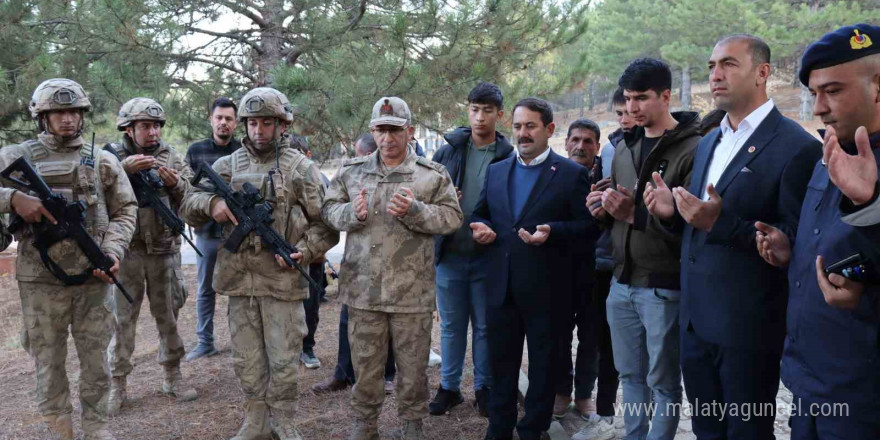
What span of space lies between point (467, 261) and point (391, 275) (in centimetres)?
91

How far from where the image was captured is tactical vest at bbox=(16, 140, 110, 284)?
423 cm

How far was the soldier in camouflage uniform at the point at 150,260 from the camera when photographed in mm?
5227

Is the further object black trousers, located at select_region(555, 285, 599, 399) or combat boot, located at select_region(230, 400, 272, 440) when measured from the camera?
black trousers, located at select_region(555, 285, 599, 399)

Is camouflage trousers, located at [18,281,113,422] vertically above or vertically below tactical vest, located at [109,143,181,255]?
below

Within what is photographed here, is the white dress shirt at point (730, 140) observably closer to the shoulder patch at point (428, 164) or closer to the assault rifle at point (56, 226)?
the shoulder patch at point (428, 164)

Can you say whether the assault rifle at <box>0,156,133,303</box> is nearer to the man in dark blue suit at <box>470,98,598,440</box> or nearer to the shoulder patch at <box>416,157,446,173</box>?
the shoulder patch at <box>416,157,446,173</box>

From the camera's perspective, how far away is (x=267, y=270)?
4.40 m

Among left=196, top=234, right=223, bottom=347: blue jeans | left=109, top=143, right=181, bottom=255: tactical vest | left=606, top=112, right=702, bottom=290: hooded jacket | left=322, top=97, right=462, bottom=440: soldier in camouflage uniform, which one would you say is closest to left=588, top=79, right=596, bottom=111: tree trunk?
left=196, top=234, right=223, bottom=347: blue jeans

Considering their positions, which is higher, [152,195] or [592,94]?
[592,94]

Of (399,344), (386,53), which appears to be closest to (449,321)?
(399,344)

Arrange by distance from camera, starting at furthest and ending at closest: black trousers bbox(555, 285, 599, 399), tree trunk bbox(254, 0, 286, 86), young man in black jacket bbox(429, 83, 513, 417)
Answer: tree trunk bbox(254, 0, 286, 86) → young man in black jacket bbox(429, 83, 513, 417) → black trousers bbox(555, 285, 599, 399)

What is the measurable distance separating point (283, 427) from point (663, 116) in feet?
10.2

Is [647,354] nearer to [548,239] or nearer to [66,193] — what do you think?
[548,239]

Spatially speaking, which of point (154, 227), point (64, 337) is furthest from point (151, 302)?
point (64, 337)
